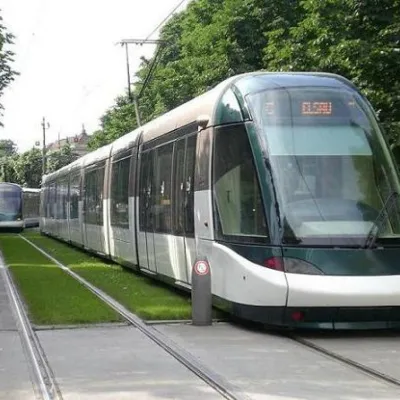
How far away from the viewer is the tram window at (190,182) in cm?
1163

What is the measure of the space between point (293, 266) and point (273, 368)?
1904mm

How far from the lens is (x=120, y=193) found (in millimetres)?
17656

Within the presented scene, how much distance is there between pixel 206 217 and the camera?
10.8 metres

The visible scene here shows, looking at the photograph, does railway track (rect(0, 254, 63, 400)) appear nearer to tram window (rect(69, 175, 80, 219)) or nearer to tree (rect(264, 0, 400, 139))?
tree (rect(264, 0, 400, 139))

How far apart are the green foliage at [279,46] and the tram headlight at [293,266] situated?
956 centimetres

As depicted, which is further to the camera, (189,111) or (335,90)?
(189,111)

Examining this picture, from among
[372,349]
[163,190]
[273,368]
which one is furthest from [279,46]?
[273,368]

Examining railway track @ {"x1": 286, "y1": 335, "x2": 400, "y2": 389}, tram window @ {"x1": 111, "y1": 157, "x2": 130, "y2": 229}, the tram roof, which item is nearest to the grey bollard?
railway track @ {"x1": 286, "y1": 335, "x2": 400, "y2": 389}

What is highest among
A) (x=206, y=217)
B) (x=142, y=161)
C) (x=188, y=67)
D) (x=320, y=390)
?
(x=188, y=67)

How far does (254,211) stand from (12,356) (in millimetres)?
3386

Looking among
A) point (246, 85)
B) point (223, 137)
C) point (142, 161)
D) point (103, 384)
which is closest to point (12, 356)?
point (103, 384)

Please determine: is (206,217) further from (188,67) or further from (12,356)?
(188,67)

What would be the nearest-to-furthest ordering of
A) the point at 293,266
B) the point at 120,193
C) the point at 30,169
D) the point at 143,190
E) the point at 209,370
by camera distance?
1. the point at 209,370
2. the point at 293,266
3. the point at 143,190
4. the point at 120,193
5. the point at 30,169

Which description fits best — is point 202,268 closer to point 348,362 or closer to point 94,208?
point 348,362
